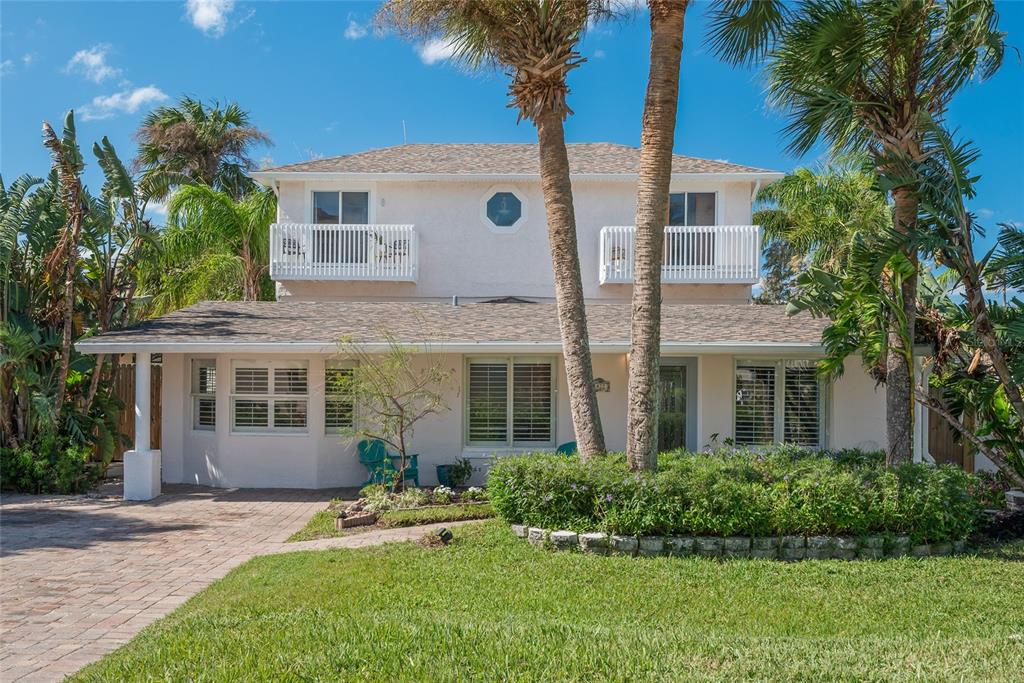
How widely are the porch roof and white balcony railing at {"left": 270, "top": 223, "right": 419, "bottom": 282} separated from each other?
163 cm

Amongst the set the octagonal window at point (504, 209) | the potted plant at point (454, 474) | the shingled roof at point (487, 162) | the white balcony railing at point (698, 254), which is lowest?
the potted plant at point (454, 474)

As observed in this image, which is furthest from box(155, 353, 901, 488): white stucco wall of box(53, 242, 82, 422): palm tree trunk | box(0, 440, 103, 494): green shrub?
box(53, 242, 82, 422): palm tree trunk

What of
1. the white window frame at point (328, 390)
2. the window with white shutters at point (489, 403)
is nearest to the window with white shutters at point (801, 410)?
the window with white shutters at point (489, 403)

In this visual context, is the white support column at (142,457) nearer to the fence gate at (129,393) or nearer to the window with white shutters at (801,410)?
the fence gate at (129,393)

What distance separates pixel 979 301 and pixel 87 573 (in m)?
11.0

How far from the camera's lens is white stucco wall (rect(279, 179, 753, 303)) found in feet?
54.9

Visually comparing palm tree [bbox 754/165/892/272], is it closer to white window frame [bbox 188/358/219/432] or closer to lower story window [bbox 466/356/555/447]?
lower story window [bbox 466/356/555/447]

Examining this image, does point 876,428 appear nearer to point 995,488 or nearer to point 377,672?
point 995,488

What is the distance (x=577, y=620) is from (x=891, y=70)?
26.5 feet

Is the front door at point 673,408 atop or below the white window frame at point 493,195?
below

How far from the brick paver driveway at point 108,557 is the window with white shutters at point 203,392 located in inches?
50.8

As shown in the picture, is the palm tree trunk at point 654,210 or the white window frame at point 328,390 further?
the white window frame at point 328,390

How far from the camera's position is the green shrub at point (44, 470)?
1238cm

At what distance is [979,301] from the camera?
889cm
